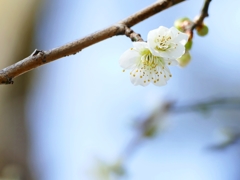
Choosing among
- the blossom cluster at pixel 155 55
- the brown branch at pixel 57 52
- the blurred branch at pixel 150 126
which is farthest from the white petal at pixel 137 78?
the blurred branch at pixel 150 126

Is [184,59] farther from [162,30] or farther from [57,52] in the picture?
[57,52]

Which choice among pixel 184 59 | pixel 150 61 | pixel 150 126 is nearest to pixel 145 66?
pixel 150 61

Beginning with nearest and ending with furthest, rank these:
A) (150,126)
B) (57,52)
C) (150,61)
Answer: (57,52)
(150,61)
(150,126)

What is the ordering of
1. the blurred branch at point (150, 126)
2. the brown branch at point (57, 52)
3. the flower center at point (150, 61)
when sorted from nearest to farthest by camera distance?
the brown branch at point (57, 52)
the flower center at point (150, 61)
the blurred branch at point (150, 126)

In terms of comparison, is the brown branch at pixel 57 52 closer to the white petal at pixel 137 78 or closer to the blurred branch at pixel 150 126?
the white petal at pixel 137 78

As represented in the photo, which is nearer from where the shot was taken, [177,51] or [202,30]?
[177,51]

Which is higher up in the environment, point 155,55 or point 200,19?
point 200,19

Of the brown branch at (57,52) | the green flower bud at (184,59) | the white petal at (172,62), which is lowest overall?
the brown branch at (57,52)

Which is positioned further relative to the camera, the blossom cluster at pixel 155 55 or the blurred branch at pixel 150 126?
the blurred branch at pixel 150 126

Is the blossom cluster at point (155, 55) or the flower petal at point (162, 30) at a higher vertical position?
the flower petal at point (162, 30)
